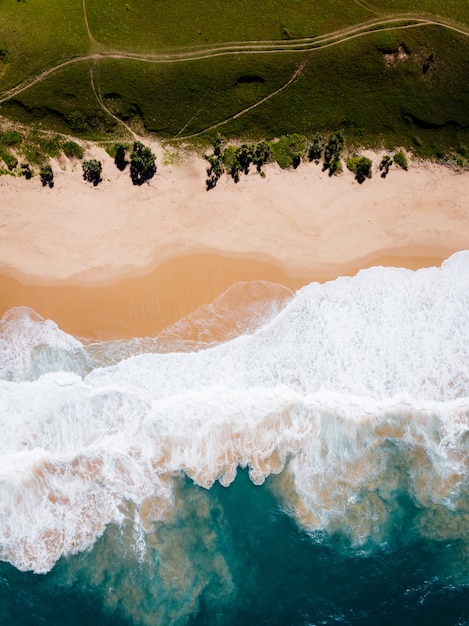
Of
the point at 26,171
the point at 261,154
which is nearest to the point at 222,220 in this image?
the point at 261,154

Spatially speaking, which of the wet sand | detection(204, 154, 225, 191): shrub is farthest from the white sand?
the wet sand

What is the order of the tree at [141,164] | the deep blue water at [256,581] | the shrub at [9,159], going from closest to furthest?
1. the deep blue water at [256,581]
2. the tree at [141,164]
3. the shrub at [9,159]

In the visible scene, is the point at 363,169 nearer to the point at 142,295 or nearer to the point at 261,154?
the point at 261,154

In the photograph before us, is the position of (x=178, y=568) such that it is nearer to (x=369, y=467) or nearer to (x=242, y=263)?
(x=369, y=467)

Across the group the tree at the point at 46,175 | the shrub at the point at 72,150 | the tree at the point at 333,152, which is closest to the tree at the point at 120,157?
the shrub at the point at 72,150

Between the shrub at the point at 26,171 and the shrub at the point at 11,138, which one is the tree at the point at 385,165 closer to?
the shrub at the point at 26,171

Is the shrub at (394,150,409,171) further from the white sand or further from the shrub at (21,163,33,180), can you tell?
the shrub at (21,163,33,180)
